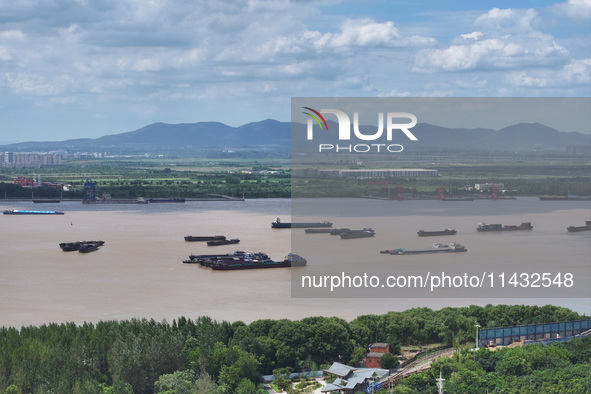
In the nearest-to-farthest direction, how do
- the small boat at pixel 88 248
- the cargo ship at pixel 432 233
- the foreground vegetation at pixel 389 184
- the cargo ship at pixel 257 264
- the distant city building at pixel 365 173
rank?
the cargo ship at pixel 257 264 → the small boat at pixel 88 248 → the cargo ship at pixel 432 233 → the foreground vegetation at pixel 389 184 → the distant city building at pixel 365 173

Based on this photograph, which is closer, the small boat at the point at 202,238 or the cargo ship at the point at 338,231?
the small boat at the point at 202,238

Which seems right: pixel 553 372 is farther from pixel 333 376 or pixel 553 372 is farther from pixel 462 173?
pixel 462 173

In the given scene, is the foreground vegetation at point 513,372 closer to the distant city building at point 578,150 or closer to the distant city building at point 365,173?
the distant city building at point 365,173

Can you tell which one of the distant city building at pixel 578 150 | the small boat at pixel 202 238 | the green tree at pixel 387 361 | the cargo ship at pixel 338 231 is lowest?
the green tree at pixel 387 361

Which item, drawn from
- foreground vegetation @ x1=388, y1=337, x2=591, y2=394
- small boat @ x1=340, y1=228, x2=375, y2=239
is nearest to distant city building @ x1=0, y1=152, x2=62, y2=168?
small boat @ x1=340, y1=228, x2=375, y2=239

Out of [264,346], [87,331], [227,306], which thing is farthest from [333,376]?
[227,306]

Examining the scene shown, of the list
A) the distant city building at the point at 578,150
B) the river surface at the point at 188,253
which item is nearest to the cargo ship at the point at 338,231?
the river surface at the point at 188,253

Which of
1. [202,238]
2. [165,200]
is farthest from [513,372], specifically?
[165,200]

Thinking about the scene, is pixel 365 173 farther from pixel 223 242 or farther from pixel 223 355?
pixel 223 355
